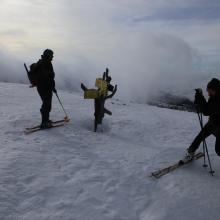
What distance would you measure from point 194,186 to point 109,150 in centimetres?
364

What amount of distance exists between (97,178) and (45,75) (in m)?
5.44

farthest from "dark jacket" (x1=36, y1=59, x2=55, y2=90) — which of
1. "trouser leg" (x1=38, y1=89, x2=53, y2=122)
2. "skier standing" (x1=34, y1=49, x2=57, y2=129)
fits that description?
"trouser leg" (x1=38, y1=89, x2=53, y2=122)

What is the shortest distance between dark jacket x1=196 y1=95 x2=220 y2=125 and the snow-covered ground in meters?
1.55

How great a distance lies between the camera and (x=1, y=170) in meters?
8.71

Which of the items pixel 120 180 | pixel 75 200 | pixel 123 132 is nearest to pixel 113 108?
pixel 123 132

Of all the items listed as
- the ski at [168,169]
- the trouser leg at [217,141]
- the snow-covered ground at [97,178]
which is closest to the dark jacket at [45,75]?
the snow-covered ground at [97,178]

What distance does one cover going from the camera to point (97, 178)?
8984 millimetres

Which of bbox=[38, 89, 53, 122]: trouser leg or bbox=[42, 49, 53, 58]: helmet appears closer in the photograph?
bbox=[42, 49, 53, 58]: helmet

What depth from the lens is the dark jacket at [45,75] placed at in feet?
42.4

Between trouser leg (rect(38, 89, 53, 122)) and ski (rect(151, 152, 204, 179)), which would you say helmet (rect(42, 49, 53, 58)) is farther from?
ski (rect(151, 152, 204, 179))

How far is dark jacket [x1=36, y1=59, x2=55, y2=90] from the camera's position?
12930 mm

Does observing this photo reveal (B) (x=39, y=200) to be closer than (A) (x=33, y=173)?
Yes

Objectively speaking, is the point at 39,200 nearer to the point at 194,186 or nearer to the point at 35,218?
the point at 35,218

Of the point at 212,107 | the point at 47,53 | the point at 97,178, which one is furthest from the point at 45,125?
the point at 212,107
